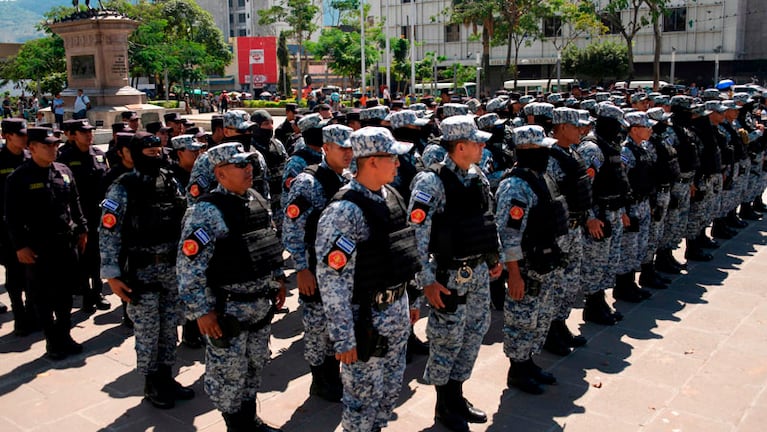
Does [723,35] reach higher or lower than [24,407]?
higher

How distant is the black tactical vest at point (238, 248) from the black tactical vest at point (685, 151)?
20.2 ft

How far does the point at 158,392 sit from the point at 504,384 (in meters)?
2.78

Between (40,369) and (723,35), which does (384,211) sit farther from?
(723,35)

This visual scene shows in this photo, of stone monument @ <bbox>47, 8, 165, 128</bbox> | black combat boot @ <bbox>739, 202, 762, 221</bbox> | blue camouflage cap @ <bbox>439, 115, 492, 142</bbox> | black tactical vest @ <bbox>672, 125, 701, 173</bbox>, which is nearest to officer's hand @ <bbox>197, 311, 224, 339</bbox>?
blue camouflage cap @ <bbox>439, 115, 492, 142</bbox>

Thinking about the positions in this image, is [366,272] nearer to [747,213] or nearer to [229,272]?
[229,272]

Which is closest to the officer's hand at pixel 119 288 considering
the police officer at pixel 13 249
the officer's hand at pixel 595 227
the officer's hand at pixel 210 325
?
the officer's hand at pixel 210 325

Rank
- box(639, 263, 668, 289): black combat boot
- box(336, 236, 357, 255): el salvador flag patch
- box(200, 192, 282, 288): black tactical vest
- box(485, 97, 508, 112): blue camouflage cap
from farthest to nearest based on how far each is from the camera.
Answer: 1. box(485, 97, 508, 112): blue camouflage cap
2. box(639, 263, 668, 289): black combat boot
3. box(200, 192, 282, 288): black tactical vest
4. box(336, 236, 357, 255): el salvador flag patch

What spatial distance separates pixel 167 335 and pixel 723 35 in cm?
5160

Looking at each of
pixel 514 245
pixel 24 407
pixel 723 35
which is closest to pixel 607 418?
pixel 514 245

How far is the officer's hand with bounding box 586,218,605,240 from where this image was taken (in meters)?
6.41

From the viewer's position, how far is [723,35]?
47.6 m

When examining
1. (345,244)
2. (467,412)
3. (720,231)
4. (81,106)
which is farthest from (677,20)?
(345,244)

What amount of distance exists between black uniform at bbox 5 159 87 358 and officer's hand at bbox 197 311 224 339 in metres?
2.78

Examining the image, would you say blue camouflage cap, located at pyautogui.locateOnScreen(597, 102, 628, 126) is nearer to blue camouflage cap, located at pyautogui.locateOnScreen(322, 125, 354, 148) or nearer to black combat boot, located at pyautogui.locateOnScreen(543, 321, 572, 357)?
black combat boot, located at pyautogui.locateOnScreen(543, 321, 572, 357)
